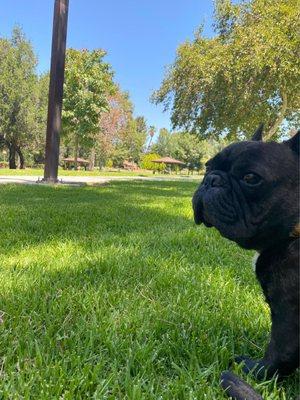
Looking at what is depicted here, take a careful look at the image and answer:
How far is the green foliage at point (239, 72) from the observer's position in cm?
1324

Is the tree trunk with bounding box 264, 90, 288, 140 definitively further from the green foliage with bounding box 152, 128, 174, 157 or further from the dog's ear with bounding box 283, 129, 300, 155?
the green foliage with bounding box 152, 128, 174, 157

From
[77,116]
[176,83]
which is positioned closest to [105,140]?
[77,116]

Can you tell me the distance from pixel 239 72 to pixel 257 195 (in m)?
13.2

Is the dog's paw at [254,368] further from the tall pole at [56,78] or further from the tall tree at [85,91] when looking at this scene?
the tall tree at [85,91]

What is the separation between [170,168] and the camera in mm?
68562

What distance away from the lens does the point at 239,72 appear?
1364cm

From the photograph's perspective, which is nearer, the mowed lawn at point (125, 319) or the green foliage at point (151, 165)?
the mowed lawn at point (125, 319)

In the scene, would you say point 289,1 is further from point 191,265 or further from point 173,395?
point 173,395

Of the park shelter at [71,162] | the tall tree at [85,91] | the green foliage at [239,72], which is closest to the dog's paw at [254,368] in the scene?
the green foliage at [239,72]

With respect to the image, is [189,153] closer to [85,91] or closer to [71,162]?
[71,162]

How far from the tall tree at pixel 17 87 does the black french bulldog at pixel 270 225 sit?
120ft

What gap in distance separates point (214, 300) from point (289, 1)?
1426 cm

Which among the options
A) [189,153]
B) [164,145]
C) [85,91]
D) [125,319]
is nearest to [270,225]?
→ [125,319]

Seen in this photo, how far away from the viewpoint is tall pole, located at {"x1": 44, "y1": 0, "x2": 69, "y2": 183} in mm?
11766
